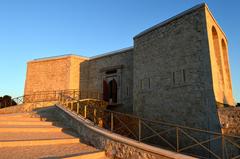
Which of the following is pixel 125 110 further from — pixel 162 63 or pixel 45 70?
pixel 45 70

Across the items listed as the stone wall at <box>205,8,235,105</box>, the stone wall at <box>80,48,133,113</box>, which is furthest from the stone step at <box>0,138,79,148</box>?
the stone wall at <box>80,48,133,113</box>

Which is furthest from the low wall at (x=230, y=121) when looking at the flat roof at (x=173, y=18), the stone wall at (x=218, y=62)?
the flat roof at (x=173, y=18)

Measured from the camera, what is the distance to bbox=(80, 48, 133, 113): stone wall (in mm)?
15484

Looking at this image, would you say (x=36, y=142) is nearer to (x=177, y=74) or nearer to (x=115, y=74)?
(x=177, y=74)

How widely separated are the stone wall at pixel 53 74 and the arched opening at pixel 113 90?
3469 millimetres

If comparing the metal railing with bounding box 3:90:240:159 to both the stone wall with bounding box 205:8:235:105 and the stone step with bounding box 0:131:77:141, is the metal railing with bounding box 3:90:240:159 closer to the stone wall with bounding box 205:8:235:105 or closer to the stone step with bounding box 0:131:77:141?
the stone step with bounding box 0:131:77:141

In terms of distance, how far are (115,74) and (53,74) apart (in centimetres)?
663

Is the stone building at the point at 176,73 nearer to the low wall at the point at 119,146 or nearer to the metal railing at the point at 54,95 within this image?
the metal railing at the point at 54,95

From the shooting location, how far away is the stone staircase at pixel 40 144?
443 cm

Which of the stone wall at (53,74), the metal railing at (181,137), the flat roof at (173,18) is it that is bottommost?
the metal railing at (181,137)

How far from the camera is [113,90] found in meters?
16.8

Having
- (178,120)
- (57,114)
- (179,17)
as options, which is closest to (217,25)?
(179,17)

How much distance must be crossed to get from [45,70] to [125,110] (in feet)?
31.5

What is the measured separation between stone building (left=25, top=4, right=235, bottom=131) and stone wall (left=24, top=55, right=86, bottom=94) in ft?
9.87
